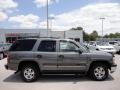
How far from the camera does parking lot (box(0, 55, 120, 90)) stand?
8.94m

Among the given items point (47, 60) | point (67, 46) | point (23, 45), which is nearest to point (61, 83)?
point (47, 60)

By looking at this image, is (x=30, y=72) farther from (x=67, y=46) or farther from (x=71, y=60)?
(x=67, y=46)

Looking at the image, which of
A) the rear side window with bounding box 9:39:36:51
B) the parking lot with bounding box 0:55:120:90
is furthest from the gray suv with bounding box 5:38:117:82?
the parking lot with bounding box 0:55:120:90

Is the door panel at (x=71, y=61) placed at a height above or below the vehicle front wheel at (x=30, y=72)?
above

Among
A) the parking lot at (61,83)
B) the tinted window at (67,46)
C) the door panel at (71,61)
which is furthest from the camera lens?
the tinted window at (67,46)

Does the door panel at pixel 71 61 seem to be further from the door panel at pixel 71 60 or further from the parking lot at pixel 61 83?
the parking lot at pixel 61 83

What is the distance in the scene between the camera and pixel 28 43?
1033 centimetres

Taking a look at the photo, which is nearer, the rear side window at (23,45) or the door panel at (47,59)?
the door panel at (47,59)

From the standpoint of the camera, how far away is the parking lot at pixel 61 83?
8938 millimetres

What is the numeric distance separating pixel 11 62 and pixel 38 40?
4.96 ft

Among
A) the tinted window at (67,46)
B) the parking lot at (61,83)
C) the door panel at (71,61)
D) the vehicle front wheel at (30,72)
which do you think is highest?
the tinted window at (67,46)

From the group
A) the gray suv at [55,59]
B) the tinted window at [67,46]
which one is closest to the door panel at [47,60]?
the gray suv at [55,59]

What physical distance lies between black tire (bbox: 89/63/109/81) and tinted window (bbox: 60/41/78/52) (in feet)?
3.85

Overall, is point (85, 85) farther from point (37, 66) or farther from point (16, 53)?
point (16, 53)
